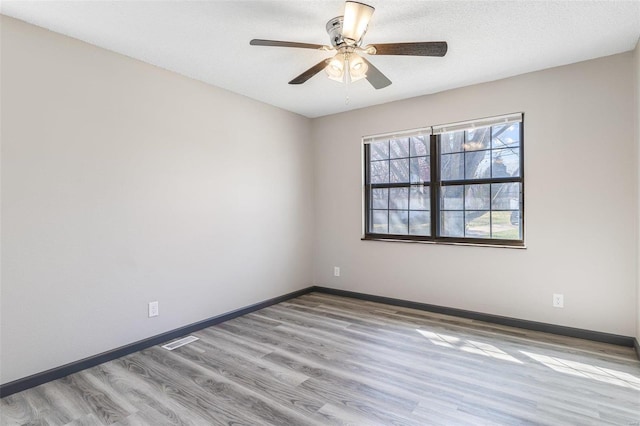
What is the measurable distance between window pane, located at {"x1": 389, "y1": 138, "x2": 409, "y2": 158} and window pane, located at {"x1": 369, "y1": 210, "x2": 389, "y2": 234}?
714 mm

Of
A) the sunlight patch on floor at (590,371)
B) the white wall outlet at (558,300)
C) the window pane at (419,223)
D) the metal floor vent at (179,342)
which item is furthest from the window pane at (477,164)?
the metal floor vent at (179,342)

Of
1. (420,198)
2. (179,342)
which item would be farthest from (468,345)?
(179,342)

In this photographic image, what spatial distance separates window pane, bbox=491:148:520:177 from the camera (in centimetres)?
331

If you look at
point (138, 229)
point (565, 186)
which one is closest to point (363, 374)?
point (138, 229)

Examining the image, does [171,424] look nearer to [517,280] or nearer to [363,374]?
[363,374]

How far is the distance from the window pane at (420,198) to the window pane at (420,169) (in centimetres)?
10

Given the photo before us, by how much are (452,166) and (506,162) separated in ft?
1.75

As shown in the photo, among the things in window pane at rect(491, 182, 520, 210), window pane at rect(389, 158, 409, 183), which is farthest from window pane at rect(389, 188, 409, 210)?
window pane at rect(491, 182, 520, 210)

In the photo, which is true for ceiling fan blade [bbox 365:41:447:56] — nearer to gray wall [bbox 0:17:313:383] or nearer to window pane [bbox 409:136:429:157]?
window pane [bbox 409:136:429:157]

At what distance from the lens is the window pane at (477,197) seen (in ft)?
11.4

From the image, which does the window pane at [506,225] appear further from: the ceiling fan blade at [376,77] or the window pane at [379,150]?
the ceiling fan blade at [376,77]

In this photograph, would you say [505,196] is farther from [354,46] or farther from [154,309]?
[154,309]

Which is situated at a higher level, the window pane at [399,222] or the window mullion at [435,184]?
the window mullion at [435,184]

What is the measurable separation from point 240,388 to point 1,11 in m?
2.86
